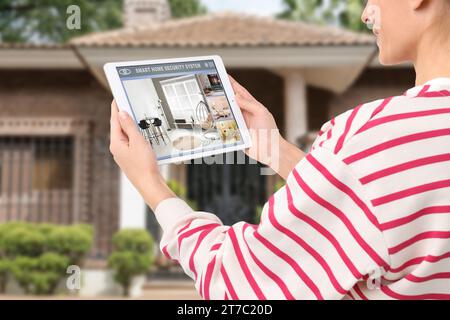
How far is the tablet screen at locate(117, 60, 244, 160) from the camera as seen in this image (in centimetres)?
96

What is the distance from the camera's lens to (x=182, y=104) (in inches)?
39.7

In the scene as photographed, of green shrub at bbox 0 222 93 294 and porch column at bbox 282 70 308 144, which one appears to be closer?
green shrub at bbox 0 222 93 294

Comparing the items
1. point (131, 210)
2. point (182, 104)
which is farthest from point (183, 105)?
point (131, 210)

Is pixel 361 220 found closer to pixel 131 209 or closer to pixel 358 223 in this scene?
A: pixel 358 223

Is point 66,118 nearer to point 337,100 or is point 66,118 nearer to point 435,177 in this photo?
point 337,100

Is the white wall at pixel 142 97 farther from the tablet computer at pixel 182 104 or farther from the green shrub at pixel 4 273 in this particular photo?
the green shrub at pixel 4 273

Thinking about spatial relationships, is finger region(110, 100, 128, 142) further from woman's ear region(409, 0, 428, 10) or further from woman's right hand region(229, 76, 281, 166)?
woman's ear region(409, 0, 428, 10)

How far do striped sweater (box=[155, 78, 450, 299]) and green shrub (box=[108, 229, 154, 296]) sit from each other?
7916mm

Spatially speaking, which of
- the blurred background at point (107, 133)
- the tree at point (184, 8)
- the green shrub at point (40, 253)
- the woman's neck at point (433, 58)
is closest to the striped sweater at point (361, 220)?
the woman's neck at point (433, 58)

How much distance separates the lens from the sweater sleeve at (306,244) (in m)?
0.67

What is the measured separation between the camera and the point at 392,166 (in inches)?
26.6

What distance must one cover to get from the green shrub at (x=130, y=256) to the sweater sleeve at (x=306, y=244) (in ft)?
25.9

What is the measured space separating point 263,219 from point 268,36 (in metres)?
9.26

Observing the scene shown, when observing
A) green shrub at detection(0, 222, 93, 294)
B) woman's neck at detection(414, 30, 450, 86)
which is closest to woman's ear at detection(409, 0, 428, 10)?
woman's neck at detection(414, 30, 450, 86)
